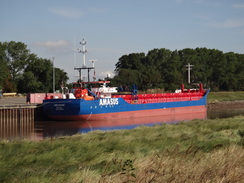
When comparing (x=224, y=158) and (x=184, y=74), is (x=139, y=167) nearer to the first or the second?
(x=224, y=158)

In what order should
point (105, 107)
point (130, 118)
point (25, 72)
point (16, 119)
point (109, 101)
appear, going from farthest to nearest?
1. point (25, 72)
2. point (130, 118)
3. point (109, 101)
4. point (105, 107)
5. point (16, 119)

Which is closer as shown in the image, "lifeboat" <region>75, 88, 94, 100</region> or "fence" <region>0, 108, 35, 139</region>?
"fence" <region>0, 108, 35, 139</region>

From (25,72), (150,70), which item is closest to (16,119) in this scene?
(25,72)

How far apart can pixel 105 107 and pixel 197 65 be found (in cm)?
6825

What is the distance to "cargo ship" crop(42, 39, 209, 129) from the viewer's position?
37188 mm

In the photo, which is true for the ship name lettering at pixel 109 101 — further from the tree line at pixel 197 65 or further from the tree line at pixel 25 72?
the tree line at pixel 197 65

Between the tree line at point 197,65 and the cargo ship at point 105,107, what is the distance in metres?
45.9

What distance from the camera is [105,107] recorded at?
39.6 m

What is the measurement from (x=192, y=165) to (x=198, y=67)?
97525 millimetres

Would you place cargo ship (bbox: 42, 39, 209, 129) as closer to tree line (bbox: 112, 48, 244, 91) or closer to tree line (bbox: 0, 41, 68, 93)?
tree line (bbox: 0, 41, 68, 93)

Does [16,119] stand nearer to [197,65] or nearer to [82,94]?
[82,94]

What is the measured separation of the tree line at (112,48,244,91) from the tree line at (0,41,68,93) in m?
23.1

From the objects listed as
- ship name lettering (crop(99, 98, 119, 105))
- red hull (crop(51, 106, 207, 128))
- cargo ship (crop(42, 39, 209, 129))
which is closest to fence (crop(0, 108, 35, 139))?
cargo ship (crop(42, 39, 209, 129))

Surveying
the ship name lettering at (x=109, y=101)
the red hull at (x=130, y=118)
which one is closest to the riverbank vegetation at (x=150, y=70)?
the red hull at (x=130, y=118)
